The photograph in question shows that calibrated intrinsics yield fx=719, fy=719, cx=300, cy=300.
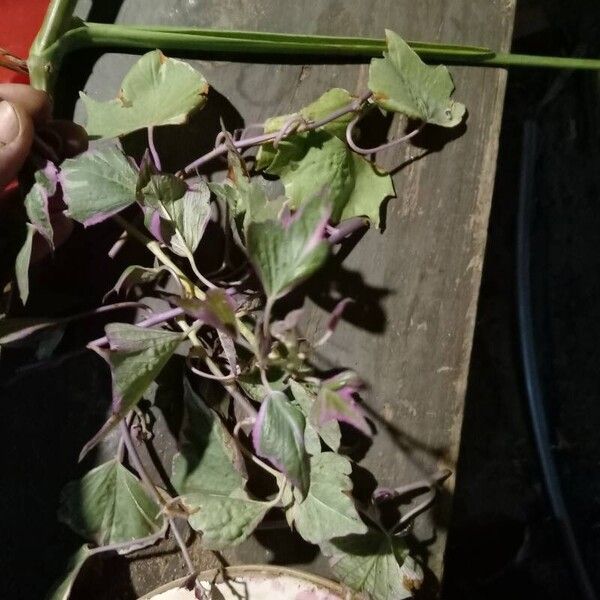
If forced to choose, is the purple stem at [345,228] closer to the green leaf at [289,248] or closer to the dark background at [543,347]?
the green leaf at [289,248]

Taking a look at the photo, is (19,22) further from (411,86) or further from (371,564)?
(371,564)

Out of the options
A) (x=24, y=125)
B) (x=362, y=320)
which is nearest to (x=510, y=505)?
(x=362, y=320)

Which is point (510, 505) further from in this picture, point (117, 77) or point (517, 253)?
point (117, 77)

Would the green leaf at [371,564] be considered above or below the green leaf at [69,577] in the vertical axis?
above

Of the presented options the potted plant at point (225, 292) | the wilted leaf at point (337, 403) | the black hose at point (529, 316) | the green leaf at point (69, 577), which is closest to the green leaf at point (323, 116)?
the potted plant at point (225, 292)

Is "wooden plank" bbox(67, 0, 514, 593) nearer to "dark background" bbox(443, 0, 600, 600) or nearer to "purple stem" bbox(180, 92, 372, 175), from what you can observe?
"purple stem" bbox(180, 92, 372, 175)

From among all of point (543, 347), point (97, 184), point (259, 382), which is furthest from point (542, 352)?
point (97, 184)
